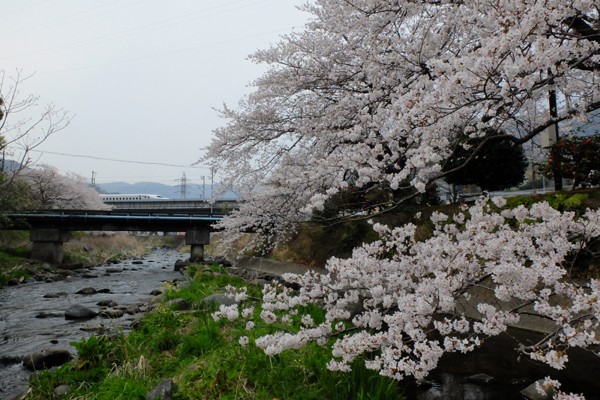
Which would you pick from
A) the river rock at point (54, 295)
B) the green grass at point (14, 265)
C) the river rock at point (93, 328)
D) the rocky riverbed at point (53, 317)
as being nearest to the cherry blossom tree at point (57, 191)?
the green grass at point (14, 265)

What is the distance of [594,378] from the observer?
18.2 ft

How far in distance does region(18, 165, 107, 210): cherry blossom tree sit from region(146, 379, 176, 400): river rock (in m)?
40.4

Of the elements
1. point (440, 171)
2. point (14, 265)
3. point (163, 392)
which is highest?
point (440, 171)

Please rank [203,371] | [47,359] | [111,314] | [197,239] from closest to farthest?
[203,371] < [47,359] < [111,314] < [197,239]

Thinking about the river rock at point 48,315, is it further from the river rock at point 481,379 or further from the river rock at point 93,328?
the river rock at point 481,379

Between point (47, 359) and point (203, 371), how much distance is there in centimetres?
380

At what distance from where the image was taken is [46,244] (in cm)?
2720

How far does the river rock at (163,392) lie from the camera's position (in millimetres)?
4339

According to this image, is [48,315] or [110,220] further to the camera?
[110,220]

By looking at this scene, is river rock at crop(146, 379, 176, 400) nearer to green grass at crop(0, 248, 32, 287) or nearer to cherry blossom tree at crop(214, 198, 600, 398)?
cherry blossom tree at crop(214, 198, 600, 398)

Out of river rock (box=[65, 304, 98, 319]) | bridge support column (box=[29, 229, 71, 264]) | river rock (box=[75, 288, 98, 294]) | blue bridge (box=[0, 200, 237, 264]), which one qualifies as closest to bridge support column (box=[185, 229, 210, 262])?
blue bridge (box=[0, 200, 237, 264])

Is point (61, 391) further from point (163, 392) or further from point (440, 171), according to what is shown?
point (440, 171)

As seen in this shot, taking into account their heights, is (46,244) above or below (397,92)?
below

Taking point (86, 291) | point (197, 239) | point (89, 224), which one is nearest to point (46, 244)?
point (89, 224)
